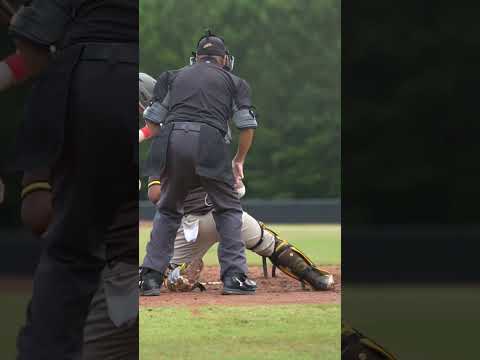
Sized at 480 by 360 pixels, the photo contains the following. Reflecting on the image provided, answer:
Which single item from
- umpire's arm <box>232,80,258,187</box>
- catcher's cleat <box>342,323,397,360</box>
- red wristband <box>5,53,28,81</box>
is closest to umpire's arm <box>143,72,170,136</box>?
umpire's arm <box>232,80,258,187</box>

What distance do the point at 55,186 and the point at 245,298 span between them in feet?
2.58

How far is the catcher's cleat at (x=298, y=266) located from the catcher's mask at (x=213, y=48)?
0.62 metres

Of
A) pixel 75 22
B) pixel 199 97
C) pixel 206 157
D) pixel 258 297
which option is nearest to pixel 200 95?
pixel 199 97

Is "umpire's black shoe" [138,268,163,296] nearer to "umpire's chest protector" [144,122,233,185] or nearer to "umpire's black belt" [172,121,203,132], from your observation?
"umpire's chest protector" [144,122,233,185]

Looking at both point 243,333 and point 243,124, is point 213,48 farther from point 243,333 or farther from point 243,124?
point 243,333

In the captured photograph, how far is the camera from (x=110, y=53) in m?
2.81

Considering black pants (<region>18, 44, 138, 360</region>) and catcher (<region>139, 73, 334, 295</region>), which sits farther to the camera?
catcher (<region>139, 73, 334, 295</region>)

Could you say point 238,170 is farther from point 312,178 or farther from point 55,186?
point 55,186

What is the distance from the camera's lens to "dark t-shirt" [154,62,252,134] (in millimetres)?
3086

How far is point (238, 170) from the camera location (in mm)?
3059

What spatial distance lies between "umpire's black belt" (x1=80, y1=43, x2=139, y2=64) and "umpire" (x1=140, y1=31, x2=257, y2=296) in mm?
266

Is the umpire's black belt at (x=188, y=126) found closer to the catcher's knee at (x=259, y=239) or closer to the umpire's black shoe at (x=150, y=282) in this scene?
the catcher's knee at (x=259, y=239)

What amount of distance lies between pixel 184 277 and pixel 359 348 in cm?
72

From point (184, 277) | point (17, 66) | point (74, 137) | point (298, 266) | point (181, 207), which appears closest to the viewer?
point (74, 137)
